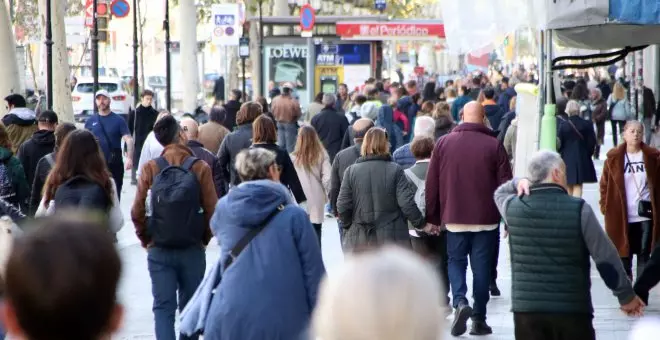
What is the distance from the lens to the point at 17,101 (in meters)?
14.5

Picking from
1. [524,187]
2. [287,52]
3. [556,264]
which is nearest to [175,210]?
[524,187]

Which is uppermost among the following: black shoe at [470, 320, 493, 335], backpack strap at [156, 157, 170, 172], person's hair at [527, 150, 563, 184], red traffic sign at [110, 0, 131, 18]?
red traffic sign at [110, 0, 131, 18]

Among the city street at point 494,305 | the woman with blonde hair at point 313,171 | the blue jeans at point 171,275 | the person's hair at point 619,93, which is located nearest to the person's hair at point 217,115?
the city street at point 494,305

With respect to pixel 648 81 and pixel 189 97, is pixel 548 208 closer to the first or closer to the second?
pixel 648 81

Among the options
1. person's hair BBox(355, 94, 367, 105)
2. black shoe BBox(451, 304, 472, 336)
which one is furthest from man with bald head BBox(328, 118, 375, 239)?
person's hair BBox(355, 94, 367, 105)

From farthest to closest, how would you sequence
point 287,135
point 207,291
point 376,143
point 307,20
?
point 307,20
point 287,135
point 376,143
point 207,291

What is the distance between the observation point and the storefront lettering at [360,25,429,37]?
37.5m

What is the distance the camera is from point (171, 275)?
846 centimetres

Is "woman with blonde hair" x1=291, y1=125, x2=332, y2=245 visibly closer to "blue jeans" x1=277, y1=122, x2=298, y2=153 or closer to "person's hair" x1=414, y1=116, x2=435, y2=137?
"person's hair" x1=414, y1=116, x2=435, y2=137

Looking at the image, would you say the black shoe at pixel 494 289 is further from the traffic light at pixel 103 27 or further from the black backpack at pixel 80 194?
the traffic light at pixel 103 27

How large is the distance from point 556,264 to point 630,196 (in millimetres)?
4969

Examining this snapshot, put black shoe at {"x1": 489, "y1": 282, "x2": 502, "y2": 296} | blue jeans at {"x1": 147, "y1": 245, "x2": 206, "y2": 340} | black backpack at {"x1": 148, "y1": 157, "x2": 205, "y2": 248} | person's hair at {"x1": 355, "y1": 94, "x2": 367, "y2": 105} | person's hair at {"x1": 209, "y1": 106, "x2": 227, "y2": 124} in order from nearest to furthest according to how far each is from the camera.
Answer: black backpack at {"x1": 148, "y1": 157, "x2": 205, "y2": 248} < blue jeans at {"x1": 147, "y1": 245, "x2": 206, "y2": 340} < black shoe at {"x1": 489, "y1": 282, "x2": 502, "y2": 296} < person's hair at {"x1": 209, "y1": 106, "x2": 227, "y2": 124} < person's hair at {"x1": 355, "y1": 94, "x2": 367, "y2": 105}

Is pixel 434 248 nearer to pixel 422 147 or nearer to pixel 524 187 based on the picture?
pixel 422 147

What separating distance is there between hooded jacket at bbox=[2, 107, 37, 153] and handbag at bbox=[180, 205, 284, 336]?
7.15 meters
